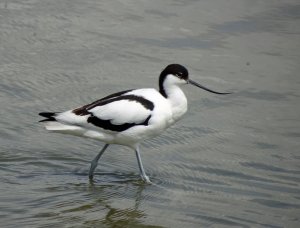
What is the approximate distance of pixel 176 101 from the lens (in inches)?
280

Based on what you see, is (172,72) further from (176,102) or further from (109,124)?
(109,124)

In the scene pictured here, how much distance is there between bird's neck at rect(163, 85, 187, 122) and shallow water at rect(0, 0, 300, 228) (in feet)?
1.60

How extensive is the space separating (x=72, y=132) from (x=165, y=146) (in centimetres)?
121

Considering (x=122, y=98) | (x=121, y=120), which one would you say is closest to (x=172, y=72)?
(x=122, y=98)

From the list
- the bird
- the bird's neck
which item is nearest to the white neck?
the bird's neck

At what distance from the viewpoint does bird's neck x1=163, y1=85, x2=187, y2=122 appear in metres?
7.08

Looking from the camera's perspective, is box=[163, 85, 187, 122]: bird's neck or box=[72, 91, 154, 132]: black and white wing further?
→ box=[163, 85, 187, 122]: bird's neck

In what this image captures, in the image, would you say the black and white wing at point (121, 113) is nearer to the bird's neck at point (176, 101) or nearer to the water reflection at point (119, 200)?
the bird's neck at point (176, 101)

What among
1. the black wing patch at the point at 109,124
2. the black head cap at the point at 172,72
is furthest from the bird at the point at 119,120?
the black head cap at the point at 172,72

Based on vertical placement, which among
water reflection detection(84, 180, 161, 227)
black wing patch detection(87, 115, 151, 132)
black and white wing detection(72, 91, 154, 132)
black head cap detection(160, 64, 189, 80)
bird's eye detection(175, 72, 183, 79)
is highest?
black head cap detection(160, 64, 189, 80)

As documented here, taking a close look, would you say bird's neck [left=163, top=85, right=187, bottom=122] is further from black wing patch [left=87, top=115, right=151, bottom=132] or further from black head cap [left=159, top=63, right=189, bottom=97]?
black wing patch [left=87, top=115, right=151, bottom=132]

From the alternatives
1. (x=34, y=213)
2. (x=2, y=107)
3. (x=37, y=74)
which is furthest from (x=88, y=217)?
(x=37, y=74)

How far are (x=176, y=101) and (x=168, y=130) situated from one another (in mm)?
1018

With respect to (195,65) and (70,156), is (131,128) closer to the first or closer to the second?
(70,156)
